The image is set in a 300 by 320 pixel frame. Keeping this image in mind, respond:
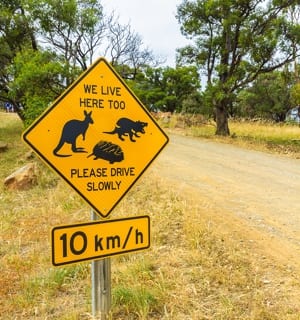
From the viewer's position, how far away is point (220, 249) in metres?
4.06

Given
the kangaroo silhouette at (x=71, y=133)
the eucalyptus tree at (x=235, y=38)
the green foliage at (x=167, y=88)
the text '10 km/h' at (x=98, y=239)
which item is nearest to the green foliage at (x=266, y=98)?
the green foliage at (x=167, y=88)

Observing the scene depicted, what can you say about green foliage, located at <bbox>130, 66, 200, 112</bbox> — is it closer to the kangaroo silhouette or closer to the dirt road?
the dirt road

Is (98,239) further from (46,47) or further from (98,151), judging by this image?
(46,47)

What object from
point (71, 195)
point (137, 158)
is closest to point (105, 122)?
point (137, 158)

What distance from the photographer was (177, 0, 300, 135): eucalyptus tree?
1470cm

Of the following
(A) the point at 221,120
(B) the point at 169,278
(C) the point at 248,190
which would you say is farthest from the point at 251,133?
(B) the point at 169,278

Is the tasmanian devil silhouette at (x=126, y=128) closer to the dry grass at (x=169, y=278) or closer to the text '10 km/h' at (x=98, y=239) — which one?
the text '10 km/h' at (x=98, y=239)

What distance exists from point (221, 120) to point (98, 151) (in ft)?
47.9

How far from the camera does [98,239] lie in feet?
8.61

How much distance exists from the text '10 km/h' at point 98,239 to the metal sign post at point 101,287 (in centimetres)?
15

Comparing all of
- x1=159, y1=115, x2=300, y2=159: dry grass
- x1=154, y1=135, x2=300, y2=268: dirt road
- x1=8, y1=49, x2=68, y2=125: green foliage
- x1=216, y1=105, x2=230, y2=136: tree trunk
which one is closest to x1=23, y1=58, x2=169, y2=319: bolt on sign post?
x1=154, y1=135, x2=300, y2=268: dirt road

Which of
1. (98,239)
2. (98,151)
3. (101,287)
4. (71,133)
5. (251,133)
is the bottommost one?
(251,133)

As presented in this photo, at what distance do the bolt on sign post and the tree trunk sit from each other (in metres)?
14.1

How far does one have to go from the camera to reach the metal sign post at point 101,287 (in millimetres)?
2760
